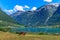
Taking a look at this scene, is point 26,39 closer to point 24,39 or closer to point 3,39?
point 24,39

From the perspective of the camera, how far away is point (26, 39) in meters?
25.8

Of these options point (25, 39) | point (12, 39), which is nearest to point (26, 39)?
point (25, 39)

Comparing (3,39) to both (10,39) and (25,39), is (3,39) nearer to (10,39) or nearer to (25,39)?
(10,39)

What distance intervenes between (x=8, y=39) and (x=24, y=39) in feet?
8.22

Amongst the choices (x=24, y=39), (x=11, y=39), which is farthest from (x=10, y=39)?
(x=24, y=39)

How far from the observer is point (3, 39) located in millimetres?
23750

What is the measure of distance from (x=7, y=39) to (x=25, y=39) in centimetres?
276

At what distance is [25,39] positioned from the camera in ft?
84.6

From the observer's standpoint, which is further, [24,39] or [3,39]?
[24,39]

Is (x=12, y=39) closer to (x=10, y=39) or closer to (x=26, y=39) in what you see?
(x=10, y=39)

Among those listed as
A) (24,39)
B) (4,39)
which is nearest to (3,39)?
(4,39)

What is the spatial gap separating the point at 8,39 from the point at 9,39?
0.63ft

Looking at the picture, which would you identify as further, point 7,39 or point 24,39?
point 24,39

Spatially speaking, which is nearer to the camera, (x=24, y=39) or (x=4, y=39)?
(x=4, y=39)
